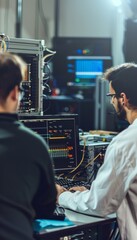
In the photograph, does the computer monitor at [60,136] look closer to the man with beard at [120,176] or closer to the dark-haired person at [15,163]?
the man with beard at [120,176]

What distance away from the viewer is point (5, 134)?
5.86 feet

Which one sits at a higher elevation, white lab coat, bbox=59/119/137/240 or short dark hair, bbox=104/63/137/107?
short dark hair, bbox=104/63/137/107

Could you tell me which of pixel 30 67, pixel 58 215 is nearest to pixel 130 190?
pixel 58 215

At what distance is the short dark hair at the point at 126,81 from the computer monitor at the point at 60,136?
1.93 feet

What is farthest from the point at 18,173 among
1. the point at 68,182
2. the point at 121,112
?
the point at 68,182

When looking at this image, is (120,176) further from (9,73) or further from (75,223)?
(9,73)

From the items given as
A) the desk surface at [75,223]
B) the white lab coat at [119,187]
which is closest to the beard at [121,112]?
the white lab coat at [119,187]

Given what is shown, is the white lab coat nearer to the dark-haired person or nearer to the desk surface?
the desk surface

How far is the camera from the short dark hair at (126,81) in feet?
7.95

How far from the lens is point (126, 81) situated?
2443 mm

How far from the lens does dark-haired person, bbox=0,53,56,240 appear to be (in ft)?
5.77

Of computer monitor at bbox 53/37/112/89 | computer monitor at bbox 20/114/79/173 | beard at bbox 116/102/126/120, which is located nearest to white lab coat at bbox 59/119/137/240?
beard at bbox 116/102/126/120

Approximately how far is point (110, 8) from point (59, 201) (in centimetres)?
480

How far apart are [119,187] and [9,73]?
80cm
